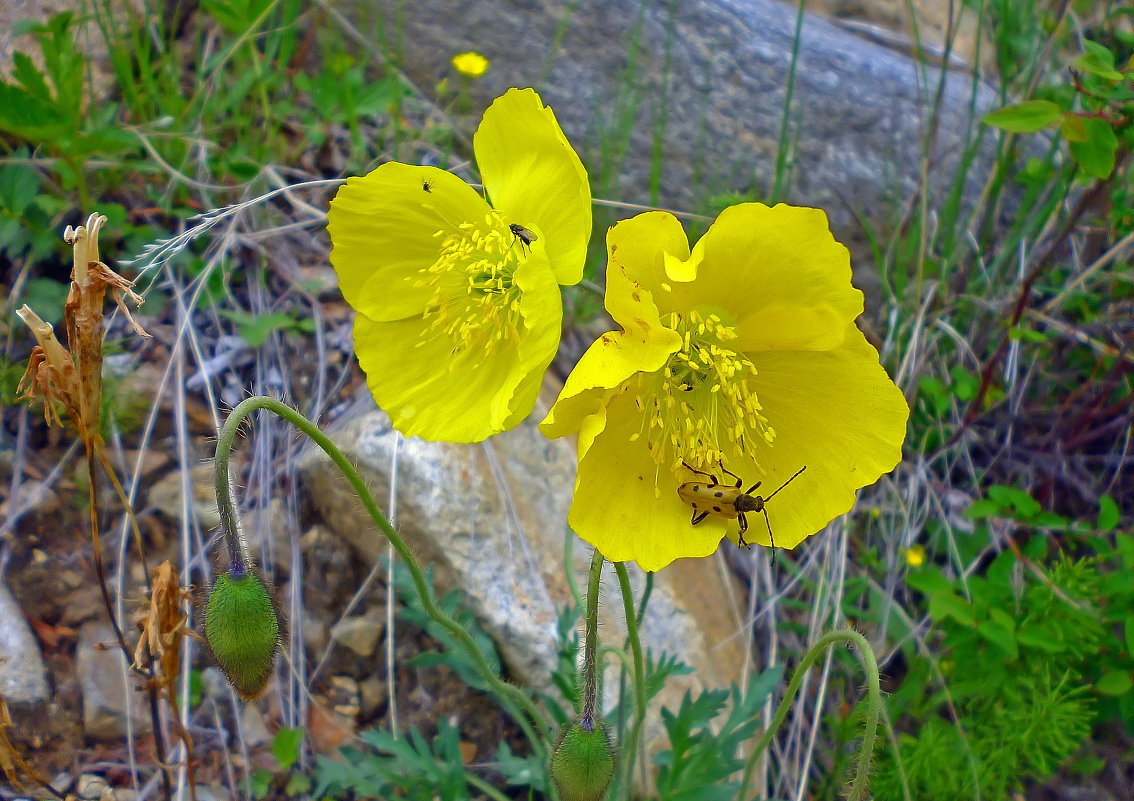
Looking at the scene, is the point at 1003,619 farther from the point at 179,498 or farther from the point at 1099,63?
the point at 179,498

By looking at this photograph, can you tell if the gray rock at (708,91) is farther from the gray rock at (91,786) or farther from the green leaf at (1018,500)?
the gray rock at (91,786)

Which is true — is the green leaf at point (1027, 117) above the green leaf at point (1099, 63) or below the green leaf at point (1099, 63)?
below

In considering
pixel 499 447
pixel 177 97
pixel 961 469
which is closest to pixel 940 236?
pixel 961 469

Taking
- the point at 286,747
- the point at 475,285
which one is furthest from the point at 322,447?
the point at 286,747

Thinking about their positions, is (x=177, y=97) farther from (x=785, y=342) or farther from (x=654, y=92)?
(x=785, y=342)

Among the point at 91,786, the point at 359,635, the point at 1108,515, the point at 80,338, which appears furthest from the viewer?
the point at 359,635

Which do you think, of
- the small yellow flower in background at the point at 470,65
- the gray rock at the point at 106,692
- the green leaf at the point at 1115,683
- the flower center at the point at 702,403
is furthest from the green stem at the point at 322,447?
the small yellow flower in background at the point at 470,65

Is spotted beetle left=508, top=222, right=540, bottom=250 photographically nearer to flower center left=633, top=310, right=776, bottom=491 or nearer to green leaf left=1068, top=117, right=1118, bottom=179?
flower center left=633, top=310, right=776, bottom=491

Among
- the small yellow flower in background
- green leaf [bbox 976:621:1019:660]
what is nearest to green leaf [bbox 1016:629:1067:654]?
green leaf [bbox 976:621:1019:660]
